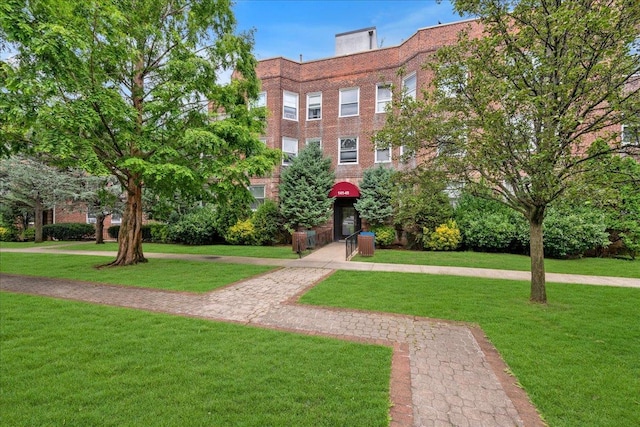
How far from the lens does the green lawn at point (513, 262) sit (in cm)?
1059

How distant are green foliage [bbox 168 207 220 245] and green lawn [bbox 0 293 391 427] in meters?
13.5

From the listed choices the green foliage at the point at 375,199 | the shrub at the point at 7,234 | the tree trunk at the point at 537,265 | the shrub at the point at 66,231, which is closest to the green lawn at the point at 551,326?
the tree trunk at the point at 537,265

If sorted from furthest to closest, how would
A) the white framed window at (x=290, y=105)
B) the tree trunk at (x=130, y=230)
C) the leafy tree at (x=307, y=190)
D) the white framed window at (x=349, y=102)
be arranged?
the white framed window at (x=290, y=105), the white framed window at (x=349, y=102), the leafy tree at (x=307, y=190), the tree trunk at (x=130, y=230)

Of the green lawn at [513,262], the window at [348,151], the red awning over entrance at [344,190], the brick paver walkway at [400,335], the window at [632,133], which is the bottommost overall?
the brick paver walkway at [400,335]

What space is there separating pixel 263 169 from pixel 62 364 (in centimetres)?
681

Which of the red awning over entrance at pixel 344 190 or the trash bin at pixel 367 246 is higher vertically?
the red awning over entrance at pixel 344 190

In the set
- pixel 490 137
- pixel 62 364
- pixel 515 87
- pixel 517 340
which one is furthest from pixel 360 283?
pixel 62 364

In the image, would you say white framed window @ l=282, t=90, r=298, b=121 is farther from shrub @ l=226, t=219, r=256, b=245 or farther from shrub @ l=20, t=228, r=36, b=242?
shrub @ l=20, t=228, r=36, b=242

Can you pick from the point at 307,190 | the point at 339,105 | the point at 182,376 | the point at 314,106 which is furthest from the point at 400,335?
the point at 314,106

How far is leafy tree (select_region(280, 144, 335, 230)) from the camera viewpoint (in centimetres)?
1781

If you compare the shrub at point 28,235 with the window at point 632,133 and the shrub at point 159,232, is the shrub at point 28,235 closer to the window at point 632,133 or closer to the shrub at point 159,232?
the shrub at point 159,232

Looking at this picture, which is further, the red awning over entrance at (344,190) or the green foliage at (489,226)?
the red awning over entrance at (344,190)

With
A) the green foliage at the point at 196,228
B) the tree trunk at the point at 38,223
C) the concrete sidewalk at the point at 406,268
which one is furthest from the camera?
the tree trunk at the point at 38,223

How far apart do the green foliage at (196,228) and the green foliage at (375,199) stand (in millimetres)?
8538
